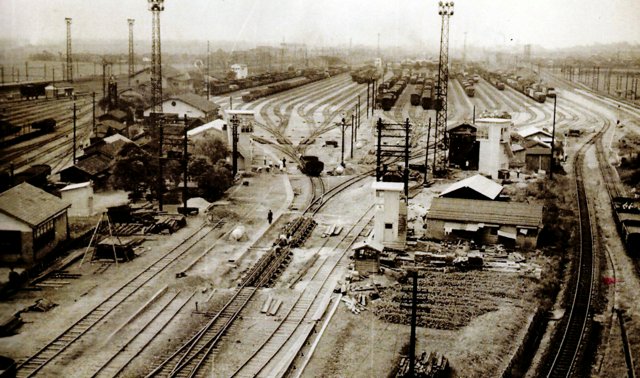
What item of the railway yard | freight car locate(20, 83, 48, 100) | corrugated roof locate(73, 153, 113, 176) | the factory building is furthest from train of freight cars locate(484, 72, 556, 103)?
corrugated roof locate(73, 153, 113, 176)

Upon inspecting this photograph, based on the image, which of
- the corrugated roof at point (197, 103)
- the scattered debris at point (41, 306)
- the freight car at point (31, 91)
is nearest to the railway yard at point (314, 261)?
the scattered debris at point (41, 306)

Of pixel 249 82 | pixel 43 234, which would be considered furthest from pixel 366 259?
pixel 249 82

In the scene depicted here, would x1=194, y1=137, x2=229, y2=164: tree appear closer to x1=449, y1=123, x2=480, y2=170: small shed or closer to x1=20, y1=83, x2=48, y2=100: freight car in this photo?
x1=449, y1=123, x2=480, y2=170: small shed

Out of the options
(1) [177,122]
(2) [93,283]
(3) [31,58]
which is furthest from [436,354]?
(3) [31,58]

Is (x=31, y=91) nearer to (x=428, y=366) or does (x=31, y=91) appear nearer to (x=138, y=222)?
(x=138, y=222)

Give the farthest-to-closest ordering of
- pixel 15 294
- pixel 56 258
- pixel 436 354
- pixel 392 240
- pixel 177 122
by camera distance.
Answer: pixel 177 122 → pixel 392 240 → pixel 56 258 → pixel 15 294 → pixel 436 354

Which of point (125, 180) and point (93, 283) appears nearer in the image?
point (93, 283)

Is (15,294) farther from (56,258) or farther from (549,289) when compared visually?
(549,289)
